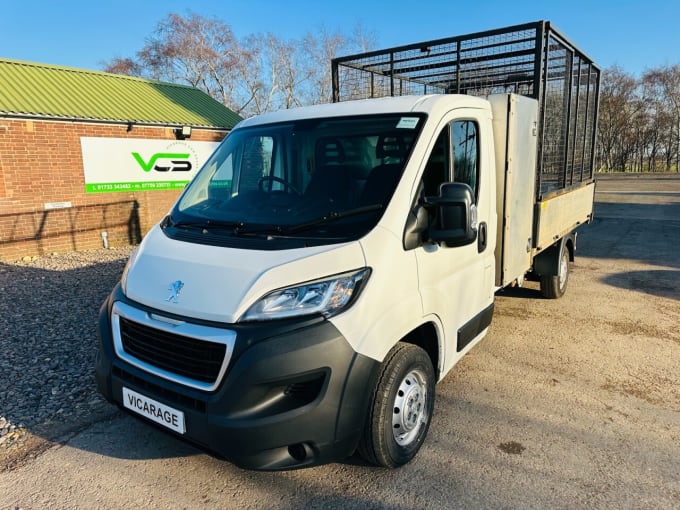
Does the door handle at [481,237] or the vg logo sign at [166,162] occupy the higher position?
the vg logo sign at [166,162]

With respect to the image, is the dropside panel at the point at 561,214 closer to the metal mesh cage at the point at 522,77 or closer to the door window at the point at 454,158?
the metal mesh cage at the point at 522,77

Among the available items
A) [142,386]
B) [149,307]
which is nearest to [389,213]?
[149,307]

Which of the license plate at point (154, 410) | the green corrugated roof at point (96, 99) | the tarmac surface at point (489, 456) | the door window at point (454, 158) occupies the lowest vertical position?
the tarmac surface at point (489, 456)

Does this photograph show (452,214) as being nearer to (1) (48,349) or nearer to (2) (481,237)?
(2) (481,237)

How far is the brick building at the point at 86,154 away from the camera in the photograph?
9555 mm

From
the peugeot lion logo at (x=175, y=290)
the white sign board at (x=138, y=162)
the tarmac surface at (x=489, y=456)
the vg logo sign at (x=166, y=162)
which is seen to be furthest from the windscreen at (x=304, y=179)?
the vg logo sign at (x=166, y=162)

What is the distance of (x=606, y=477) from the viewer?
9.31ft

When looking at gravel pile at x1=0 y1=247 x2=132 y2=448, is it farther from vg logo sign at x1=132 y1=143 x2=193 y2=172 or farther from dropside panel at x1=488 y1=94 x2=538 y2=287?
vg logo sign at x1=132 y1=143 x2=193 y2=172

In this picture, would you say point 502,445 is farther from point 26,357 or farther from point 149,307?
point 26,357

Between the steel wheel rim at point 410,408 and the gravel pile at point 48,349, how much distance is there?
92.7 inches

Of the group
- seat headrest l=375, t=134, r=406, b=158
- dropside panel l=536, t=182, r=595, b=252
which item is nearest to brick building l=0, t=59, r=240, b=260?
seat headrest l=375, t=134, r=406, b=158

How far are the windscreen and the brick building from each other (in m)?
7.99

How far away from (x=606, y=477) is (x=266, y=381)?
7.11 feet

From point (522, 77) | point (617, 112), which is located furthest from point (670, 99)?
point (522, 77)
